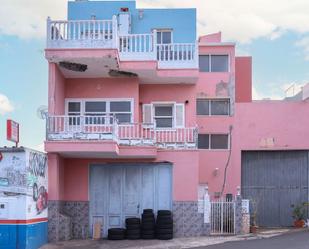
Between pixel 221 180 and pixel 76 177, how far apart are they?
25.7 feet

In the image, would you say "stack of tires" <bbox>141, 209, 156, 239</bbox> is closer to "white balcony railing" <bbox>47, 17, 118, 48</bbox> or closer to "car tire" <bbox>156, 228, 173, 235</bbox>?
"car tire" <bbox>156, 228, 173, 235</bbox>

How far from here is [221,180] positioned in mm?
27734

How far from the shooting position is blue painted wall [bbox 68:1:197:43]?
28.6 m

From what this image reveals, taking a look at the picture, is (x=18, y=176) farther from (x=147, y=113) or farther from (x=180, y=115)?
(x=180, y=115)

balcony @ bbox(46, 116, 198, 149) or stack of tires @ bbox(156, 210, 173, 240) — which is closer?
balcony @ bbox(46, 116, 198, 149)

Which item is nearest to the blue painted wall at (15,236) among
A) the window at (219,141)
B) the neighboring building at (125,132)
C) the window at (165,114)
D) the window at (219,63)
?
the neighboring building at (125,132)

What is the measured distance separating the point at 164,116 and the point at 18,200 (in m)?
8.43

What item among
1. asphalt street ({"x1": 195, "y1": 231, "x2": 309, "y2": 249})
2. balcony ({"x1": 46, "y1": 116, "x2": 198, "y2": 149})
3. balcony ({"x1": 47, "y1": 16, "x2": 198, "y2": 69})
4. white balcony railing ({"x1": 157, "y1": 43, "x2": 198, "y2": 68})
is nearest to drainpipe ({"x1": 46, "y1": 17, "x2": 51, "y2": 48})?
balcony ({"x1": 47, "y1": 16, "x2": 198, "y2": 69})

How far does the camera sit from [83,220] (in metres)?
23.0

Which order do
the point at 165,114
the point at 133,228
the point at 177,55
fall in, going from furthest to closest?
1. the point at 165,114
2. the point at 177,55
3. the point at 133,228

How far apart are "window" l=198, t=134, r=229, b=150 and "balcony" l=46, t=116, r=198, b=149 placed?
16.0 ft

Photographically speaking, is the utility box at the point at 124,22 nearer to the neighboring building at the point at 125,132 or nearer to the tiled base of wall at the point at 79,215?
the neighboring building at the point at 125,132

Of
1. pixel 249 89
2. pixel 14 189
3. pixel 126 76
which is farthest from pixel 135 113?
pixel 249 89

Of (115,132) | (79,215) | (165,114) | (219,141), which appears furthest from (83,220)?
(219,141)
